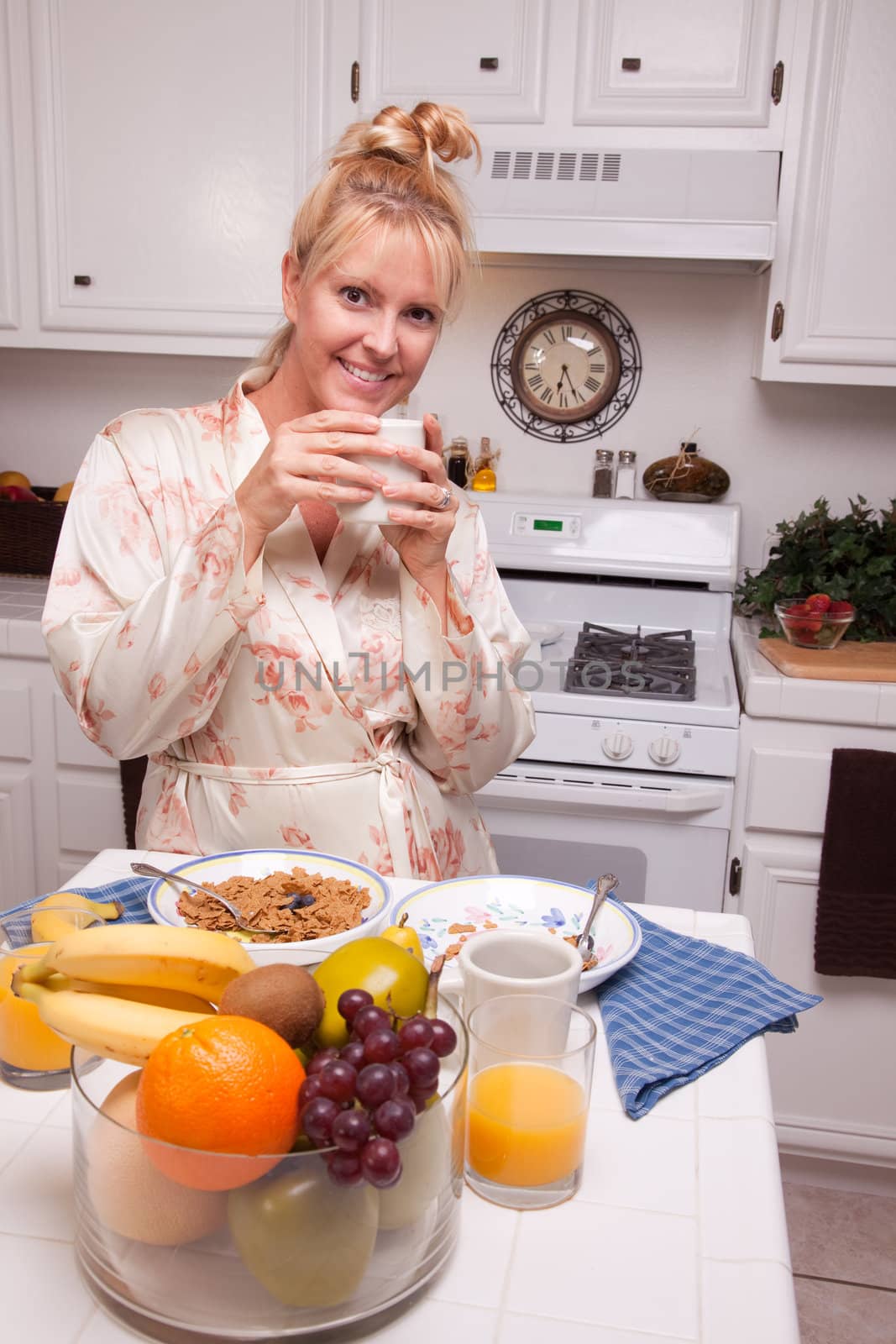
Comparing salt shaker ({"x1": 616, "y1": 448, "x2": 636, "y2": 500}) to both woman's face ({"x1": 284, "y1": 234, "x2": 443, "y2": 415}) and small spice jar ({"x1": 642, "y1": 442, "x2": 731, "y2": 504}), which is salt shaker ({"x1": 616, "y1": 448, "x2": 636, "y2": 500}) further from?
woman's face ({"x1": 284, "y1": 234, "x2": 443, "y2": 415})

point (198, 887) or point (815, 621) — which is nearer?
point (198, 887)

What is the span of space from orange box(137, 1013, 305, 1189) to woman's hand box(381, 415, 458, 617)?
68 cm

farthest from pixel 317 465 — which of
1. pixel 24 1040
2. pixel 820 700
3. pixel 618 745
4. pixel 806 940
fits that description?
pixel 806 940

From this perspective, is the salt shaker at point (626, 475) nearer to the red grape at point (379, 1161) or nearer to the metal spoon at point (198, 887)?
the metal spoon at point (198, 887)

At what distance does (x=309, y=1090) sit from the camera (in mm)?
526

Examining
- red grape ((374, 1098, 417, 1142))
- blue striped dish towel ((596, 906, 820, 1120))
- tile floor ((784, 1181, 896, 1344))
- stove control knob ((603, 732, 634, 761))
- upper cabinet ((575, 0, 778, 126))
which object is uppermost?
upper cabinet ((575, 0, 778, 126))

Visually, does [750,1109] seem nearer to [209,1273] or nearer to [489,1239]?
[489,1239]

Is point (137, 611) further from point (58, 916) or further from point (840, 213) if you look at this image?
point (840, 213)

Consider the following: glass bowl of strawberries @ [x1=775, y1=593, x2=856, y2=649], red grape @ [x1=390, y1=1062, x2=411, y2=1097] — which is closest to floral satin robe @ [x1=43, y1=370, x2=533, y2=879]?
red grape @ [x1=390, y1=1062, x2=411, y2=1097]

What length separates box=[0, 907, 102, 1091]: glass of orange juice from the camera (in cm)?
76

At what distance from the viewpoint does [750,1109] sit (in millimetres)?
794

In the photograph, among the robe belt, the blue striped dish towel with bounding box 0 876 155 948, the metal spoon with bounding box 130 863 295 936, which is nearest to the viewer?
the metal spoon with bounding box 130 863 295 936

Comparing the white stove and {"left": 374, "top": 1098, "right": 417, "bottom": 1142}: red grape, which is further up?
{"left": 374, "top": 1098, "right": 417, "bottom": 1142}: red grape

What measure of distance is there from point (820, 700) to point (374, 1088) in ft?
5.55
